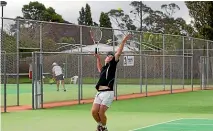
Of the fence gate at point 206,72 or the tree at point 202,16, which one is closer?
the fence gate at point 206,72

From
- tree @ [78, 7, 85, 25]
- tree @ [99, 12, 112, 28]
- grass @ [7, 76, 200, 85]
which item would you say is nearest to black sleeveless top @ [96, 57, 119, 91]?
grass @ [7, 76, 200, 85]

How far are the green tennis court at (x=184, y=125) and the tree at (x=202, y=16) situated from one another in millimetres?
36266

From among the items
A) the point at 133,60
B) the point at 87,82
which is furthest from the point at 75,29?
the point at 133,60

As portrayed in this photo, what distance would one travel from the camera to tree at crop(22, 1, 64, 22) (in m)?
87.5

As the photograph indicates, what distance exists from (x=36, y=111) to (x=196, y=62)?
1991 cm

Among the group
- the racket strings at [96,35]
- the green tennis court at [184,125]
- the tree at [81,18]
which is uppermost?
the tree at [81,18]

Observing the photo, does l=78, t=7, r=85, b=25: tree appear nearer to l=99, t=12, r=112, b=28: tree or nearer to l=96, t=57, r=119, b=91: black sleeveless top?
l=99, t=12, r=112, b=28: tree

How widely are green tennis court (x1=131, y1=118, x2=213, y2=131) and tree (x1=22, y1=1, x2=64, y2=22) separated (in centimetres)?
7409

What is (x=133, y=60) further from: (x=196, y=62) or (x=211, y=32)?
(x=211, y=32)

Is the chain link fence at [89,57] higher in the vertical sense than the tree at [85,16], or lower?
lower

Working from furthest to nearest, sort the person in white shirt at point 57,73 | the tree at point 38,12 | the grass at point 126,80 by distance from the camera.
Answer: the tree at point 38,12 < the grass at point 126,80 < the person in white shirt at point 57,73

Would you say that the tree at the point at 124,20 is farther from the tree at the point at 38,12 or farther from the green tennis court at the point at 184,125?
the green tennis court at the point at 184,125

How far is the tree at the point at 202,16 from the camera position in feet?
163

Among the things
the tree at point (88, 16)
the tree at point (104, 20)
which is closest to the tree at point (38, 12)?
the tree at point (104, 20)
